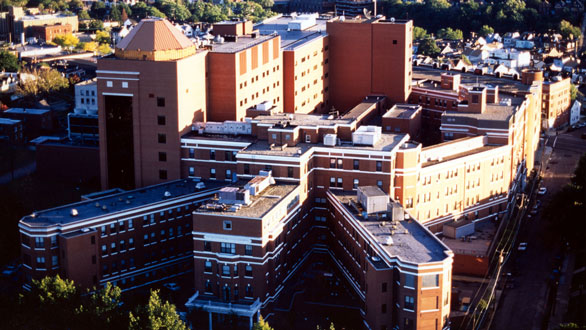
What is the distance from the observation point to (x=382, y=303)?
6762 cm

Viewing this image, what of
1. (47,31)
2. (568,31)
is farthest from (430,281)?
(47,31)

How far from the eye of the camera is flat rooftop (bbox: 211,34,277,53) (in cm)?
9419

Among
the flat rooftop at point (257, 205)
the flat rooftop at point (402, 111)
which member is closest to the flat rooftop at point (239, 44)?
the flat rooftop at point (402, 111)

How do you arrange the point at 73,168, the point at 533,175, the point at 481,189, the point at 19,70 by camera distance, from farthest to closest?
the point at 19,70
the point at 533,175
the point at 73,168
the point at 481,189

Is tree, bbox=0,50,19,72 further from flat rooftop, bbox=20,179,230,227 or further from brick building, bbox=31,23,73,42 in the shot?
flat rooftop, bbox=20,179,230,227

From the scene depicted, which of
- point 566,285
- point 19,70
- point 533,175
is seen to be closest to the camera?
point 566,285

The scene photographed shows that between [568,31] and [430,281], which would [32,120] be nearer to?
[430,281]

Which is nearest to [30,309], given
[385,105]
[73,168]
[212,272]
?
[212,272]

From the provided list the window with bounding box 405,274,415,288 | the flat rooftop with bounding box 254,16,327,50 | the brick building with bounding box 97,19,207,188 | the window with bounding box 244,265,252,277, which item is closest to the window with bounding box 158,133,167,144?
the brick building with bounding box 97,19,207,188

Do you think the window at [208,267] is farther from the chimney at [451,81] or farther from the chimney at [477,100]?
the chimney at [451,81]

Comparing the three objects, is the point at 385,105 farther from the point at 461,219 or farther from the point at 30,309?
the point at 30,309

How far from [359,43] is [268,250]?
46.0 m

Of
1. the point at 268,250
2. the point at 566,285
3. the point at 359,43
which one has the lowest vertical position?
the point at 566,285

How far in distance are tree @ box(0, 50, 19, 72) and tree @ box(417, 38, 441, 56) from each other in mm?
72986
